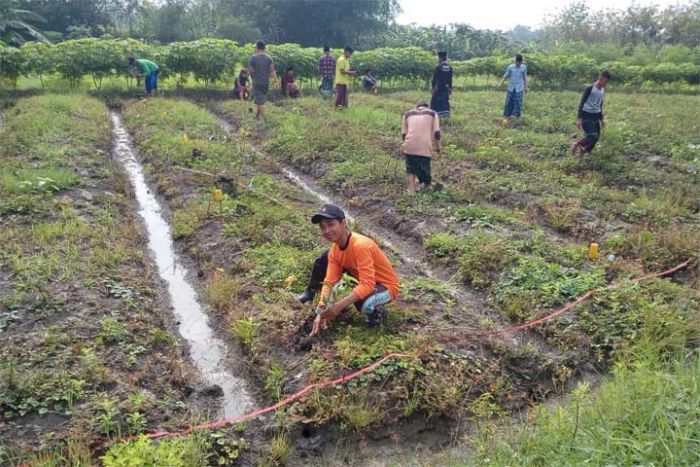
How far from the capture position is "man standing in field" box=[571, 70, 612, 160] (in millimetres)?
9711

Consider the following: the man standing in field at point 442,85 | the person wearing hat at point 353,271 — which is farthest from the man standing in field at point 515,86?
the person wearing hat at point 353,271

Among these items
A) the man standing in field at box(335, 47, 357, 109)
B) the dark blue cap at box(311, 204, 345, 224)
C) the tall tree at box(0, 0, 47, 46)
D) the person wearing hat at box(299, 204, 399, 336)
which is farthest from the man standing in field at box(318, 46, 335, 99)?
the tall tree at box(0, 0, 47, 46)

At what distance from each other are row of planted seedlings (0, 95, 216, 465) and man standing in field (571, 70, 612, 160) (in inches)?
313

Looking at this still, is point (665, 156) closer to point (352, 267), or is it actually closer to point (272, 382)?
point (352, 267)

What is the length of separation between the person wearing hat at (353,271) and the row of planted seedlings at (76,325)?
138cm

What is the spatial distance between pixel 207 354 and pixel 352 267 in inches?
65.1

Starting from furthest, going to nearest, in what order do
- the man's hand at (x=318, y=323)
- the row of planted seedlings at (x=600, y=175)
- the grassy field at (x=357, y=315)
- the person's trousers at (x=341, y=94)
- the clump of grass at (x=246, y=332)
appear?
1. the person's trousers at (x=341, y=94)
2. the row of planted seedlings at (x=600, y=175)
3. the clump of grass at (x=246, y=332)
4. the man's hand at (x=318, y=323)
5. the grassy field at (x=357, y=315)

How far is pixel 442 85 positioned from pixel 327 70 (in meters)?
5.13

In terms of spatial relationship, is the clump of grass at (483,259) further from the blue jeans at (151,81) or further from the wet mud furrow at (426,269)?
the blue jeans at (151,81)

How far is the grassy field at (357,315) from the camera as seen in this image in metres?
3.65

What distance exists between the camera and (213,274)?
626 cm

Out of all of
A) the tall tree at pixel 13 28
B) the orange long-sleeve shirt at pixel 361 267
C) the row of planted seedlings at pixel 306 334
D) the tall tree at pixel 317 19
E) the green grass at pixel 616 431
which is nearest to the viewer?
the green grass at pixel 616 431

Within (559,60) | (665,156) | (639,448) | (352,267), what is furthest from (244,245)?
(559,60)

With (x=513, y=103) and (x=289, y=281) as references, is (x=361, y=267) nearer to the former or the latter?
(x=289, y=281)
